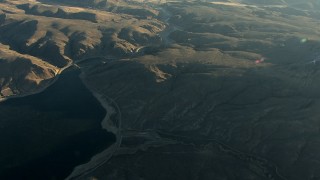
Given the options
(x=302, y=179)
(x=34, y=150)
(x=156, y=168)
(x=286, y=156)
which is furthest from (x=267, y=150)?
(x=34, y=150)

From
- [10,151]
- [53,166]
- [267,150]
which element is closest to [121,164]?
[53,166]

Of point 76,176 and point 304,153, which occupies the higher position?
point 304,153

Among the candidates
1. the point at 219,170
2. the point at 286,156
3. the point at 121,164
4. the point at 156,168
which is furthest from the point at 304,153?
the point at 121,164

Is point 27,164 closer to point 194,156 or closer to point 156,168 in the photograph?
point 156,168

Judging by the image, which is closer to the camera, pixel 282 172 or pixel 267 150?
pixel 282 172

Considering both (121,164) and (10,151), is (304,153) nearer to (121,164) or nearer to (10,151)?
(121,164)

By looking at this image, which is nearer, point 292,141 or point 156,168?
point 156,168

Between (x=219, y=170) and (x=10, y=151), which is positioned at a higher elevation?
(x=219, y=170)

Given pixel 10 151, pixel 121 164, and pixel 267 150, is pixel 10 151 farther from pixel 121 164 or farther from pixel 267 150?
pixel 267 150
